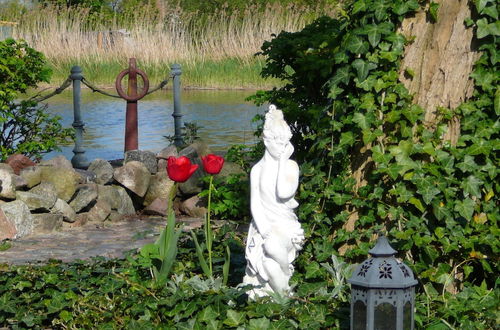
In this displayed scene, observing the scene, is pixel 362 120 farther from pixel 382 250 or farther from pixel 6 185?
pixel 6 185

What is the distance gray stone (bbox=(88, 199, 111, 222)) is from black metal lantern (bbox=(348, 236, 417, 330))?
4.43 metres

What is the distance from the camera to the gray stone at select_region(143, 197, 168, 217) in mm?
8836

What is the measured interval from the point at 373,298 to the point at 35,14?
19.1 m

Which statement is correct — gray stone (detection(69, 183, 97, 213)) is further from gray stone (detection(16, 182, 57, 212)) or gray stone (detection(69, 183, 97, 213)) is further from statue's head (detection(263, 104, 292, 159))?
statue's head (detection(263, 104, 292, 159))

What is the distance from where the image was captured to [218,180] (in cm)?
867

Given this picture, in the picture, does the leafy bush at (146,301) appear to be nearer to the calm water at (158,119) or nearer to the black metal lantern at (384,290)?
the black metal lantern at (384,290)

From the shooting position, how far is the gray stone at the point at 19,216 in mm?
7582

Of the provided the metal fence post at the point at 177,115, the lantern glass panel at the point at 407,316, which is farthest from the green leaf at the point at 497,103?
the metal fence post at the point at 177,115

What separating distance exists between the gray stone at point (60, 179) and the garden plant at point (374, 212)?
232 centimetres

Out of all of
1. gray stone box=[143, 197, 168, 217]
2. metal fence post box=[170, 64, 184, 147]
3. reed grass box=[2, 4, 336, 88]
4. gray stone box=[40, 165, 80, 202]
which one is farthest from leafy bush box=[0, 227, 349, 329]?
reed grass box=[2, 4, 336, 88]

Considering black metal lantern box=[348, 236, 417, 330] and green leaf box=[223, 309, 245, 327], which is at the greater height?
black metal lantern box=[348, 236, 417, 330]

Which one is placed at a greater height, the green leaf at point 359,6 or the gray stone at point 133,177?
the green leaf at point 359,6

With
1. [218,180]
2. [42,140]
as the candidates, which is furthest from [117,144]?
[218,180]

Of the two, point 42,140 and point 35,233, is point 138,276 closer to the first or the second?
point 35,233
